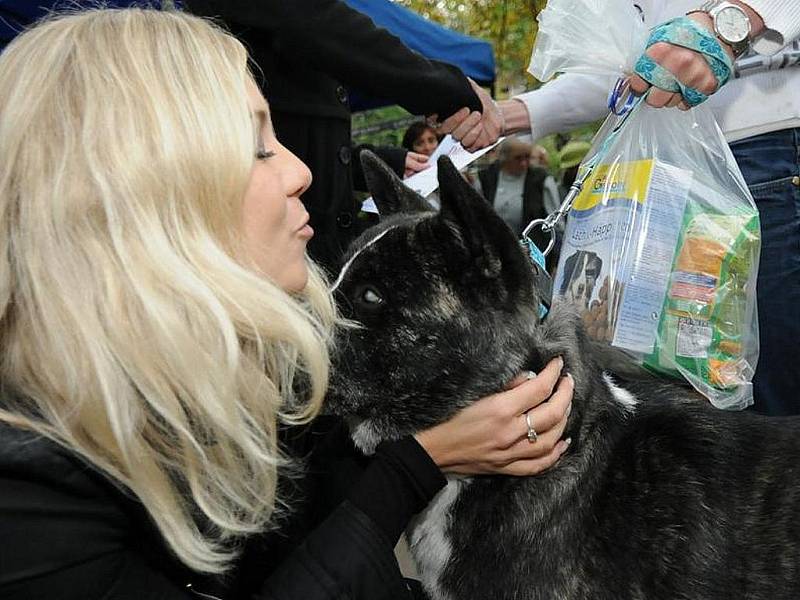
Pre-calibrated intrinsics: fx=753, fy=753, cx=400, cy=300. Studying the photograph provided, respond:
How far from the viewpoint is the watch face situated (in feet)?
5.75

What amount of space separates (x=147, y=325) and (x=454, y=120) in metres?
1.50

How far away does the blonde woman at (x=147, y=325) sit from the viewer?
1222 mm

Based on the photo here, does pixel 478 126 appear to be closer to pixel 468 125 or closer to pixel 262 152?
pixel 468 125

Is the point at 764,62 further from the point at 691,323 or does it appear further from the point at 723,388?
the point at 723,388

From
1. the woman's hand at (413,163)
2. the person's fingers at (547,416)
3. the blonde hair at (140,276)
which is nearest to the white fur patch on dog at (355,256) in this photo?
the blonde hair at (140,276)

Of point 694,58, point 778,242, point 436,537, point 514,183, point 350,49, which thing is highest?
point 694,58

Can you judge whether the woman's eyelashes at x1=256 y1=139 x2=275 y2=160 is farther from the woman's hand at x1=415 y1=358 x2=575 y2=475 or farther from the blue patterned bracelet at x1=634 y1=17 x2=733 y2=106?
the blue patterned bracelet at x1=634 y1=17 x2=733 y2=106

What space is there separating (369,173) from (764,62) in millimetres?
1030

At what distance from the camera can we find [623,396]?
1778 mm

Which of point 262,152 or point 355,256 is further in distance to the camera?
point 355,256

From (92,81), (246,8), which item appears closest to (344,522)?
(92,81)

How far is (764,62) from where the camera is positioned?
6.18ft

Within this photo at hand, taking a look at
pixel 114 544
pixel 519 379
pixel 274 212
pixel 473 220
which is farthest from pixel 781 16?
pixel 114 544

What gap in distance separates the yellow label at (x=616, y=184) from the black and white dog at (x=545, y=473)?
470 millimetres
